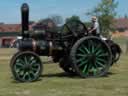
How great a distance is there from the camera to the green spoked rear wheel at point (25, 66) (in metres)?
13.7

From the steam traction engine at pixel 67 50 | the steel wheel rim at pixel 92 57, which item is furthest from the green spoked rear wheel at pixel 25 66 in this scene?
the steel wheel rim at pixel 92 57

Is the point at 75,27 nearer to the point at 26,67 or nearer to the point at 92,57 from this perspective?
the point at 92,57

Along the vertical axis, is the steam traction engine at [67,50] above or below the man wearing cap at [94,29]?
below

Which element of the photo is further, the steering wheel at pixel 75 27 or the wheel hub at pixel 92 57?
the steering wheel at pixel 75 27

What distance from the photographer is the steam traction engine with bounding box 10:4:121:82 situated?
1392cm

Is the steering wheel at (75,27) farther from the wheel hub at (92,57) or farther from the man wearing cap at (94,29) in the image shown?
the wheel hub at (92,57)


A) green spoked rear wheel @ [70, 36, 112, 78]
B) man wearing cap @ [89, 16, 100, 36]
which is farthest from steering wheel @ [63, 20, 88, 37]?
green spoked rear wheel @ [70, 36, 112, 78]

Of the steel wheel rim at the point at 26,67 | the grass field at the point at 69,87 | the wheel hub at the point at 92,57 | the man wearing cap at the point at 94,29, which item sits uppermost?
the man wearing cap at the point at 94,29

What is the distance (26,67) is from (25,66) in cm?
4

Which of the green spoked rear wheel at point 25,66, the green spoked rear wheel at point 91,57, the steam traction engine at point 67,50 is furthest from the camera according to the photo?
the green spoked rear wheel at point 91,57

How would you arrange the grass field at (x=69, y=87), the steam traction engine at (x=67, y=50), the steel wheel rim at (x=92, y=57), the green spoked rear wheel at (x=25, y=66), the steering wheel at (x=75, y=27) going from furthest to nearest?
the steering wheel at (x=75, y=27), the steel wheel rim at (x=92, y=57), the steam traction engine at (x=67, y=50), the green spoked rear wheel at (x=25, y=66), the grass field at (x=69, y=87)

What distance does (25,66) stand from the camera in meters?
13.8

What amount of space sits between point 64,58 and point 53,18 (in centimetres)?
243

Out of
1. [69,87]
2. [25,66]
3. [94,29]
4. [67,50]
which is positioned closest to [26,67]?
[25,66]
